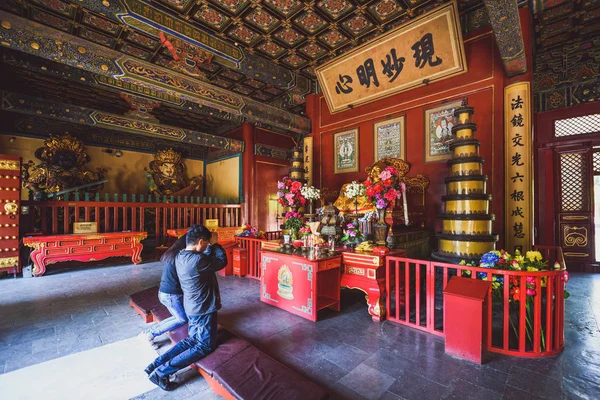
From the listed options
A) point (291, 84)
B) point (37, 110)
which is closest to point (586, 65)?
point (291, 84)

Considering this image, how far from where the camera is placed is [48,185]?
25.7ft

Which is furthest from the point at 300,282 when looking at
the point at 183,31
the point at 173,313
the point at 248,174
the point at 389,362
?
the point at 248,174

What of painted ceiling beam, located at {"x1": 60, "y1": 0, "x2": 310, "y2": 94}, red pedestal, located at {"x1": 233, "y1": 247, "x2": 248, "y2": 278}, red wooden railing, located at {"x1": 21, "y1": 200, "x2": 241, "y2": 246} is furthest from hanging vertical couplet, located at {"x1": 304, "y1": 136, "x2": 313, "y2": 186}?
red pedestal, located at {"x1": 233, "y1": 247, "x2": 248, "y2": 278}

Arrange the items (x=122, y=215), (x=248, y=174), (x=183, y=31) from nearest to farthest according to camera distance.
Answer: (x=183, y=31), (x=122, y=215), (x=248, y=174)

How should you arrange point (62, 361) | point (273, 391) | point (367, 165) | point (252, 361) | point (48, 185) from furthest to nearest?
point (48, 185) → point (367, 165) → point (62, 361) → point (252, 361) → point (273, 391)

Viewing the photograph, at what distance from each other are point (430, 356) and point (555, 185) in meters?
6.75

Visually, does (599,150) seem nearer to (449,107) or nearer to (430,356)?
(449,107)

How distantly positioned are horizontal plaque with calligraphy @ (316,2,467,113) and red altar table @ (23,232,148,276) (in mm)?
6567

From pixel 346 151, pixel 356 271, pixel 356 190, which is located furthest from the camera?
pixel 346 151

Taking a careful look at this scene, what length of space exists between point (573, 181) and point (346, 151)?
218 inches

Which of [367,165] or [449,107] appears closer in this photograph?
[449,107]

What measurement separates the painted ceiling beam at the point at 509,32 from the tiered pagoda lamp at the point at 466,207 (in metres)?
0.96

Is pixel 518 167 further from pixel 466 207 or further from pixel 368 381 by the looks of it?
pixel 368 381

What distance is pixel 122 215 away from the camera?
8.47 meters
